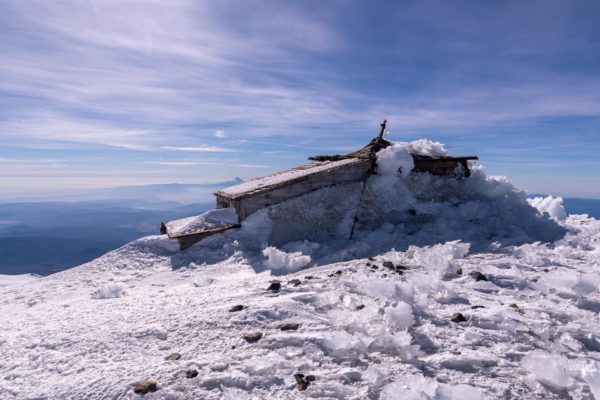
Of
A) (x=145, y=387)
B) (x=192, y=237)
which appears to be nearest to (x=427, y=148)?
(x=192, y=237)

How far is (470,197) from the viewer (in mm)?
14992

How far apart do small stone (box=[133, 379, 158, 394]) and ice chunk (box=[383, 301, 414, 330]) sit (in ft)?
11.9

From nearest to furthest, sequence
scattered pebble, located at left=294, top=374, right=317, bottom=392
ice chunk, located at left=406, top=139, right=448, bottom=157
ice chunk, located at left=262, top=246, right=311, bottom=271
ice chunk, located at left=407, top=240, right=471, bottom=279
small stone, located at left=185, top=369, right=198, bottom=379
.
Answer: scattered pebble, located at left=294, top=374, right=317, bottom=392 < small stone, located at left=185, top=369, right=198, bottom=379 < ice chunk, located at left=407, top=240, right=471, bottom=279 < ice chunk, located at left=262, top=246, right=311, bottom=271 < ice chunk, located at left=406, top=139, right=448, bottom=157

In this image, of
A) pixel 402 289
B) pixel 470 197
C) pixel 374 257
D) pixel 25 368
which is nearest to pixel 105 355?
pixel 25 368

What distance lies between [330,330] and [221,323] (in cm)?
194

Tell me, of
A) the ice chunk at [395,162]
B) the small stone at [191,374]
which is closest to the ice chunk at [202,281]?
the small stone at [191,374]

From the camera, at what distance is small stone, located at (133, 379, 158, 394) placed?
493 centimetres

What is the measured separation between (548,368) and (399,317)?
6.71 ft

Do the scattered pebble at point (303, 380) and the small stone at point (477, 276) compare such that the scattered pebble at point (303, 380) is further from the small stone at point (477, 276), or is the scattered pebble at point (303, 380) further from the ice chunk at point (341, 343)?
the small stone at point (477, 276)

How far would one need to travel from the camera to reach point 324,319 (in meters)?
6.45

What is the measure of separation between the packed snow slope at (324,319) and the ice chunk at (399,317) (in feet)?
0.07

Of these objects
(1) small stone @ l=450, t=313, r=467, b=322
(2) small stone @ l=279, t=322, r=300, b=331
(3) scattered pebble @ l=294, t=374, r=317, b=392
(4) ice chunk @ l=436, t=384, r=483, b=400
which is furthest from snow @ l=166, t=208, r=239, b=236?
(4) ice chunk @ l=436, t=384, r=483, b=400

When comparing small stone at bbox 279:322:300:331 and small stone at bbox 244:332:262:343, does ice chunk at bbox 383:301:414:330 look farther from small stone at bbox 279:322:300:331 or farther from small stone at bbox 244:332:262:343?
small stone at bbox 244:332:262:343

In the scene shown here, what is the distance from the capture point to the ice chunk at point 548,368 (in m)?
4.64
